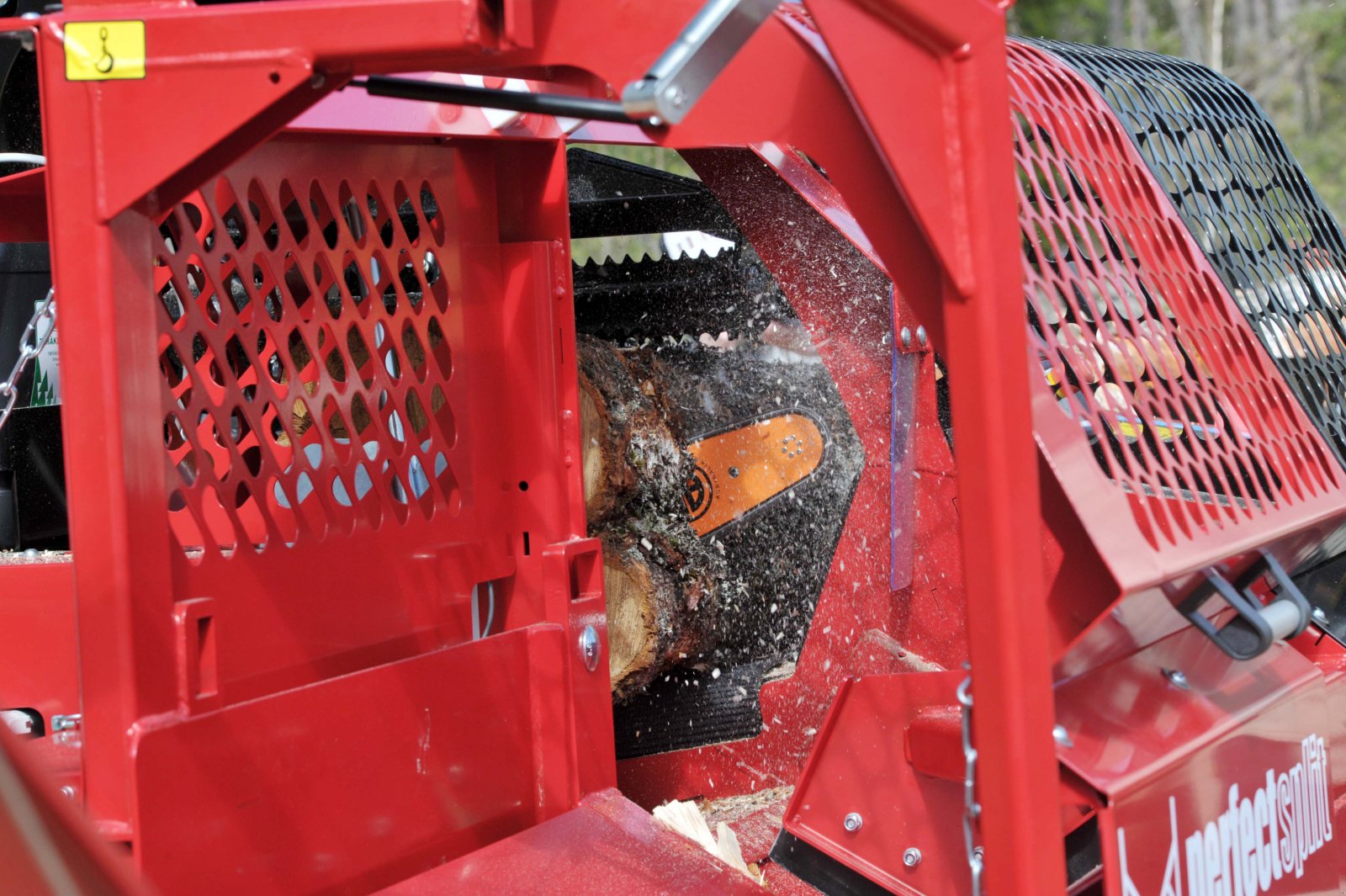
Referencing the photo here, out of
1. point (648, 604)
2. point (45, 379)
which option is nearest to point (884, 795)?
point (648, 604)

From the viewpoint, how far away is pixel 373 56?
1.36 m

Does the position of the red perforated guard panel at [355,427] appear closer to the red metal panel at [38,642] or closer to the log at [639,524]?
the red metal panel at [38,642]

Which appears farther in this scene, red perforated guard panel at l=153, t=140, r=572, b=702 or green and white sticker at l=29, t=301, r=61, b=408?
green and white sticker at l=29, t=301, r=61, b=408

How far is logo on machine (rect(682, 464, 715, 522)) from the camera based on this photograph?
3.09m

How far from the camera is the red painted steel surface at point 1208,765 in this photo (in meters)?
1.50

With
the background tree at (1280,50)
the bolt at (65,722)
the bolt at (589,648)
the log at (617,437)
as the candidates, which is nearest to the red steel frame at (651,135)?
the bolt at (65,722)

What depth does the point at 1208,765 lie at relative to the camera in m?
1.62

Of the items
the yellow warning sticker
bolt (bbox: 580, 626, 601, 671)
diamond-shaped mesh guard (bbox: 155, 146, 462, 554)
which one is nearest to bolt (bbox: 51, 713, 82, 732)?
diamond-shaped mesh guard (bbox: 155, 146, 462, 554)

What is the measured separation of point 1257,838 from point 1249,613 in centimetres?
36

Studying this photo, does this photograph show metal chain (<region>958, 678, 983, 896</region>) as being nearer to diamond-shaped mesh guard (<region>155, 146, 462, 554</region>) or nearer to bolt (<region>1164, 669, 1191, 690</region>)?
bolt (<region>1164, 669, 1191, 690</region>)

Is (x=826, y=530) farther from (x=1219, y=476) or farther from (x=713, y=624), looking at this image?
(x=1219, y=476)

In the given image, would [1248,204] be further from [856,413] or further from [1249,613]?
[1249,613]

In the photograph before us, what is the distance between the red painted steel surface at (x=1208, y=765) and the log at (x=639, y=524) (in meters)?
1.38

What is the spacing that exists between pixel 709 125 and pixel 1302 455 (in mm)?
1130
